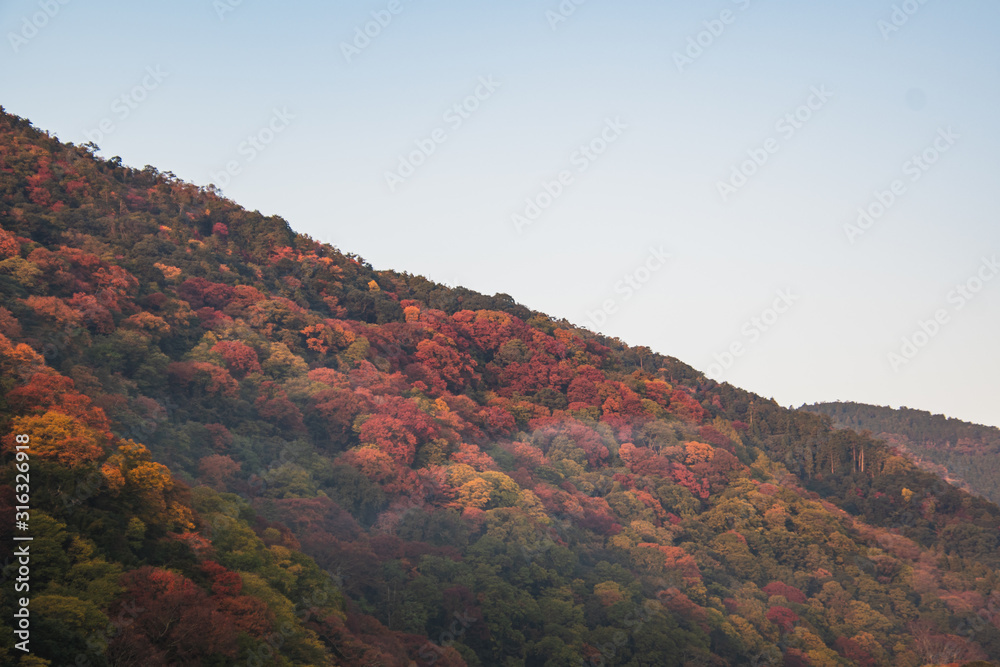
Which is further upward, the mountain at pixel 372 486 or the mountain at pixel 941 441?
the mountain at pixel 941 441

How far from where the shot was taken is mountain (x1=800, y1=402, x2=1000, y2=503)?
13038 cm

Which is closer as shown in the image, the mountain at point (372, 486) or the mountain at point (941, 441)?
the mountain at point (372, 486)

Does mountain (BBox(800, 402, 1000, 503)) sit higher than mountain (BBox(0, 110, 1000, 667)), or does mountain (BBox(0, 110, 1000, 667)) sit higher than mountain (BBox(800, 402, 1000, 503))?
mountain (BBox(800, 402, 1000, 503))

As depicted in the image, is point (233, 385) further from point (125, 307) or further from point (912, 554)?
point (912, 554)

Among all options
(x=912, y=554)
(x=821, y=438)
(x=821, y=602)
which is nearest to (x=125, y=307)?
(x=821, y=602)

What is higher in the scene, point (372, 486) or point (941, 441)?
point (941, 441)

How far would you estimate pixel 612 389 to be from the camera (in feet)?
256

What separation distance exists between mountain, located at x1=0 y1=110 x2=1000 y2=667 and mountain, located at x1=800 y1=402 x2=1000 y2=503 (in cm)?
5866

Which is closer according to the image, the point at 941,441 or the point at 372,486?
the point at 372,486

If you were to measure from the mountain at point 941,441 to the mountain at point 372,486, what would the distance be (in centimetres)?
5866

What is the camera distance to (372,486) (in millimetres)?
48125

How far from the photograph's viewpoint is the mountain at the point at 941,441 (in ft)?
428

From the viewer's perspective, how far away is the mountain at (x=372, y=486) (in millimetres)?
26609

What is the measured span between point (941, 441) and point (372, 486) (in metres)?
136
